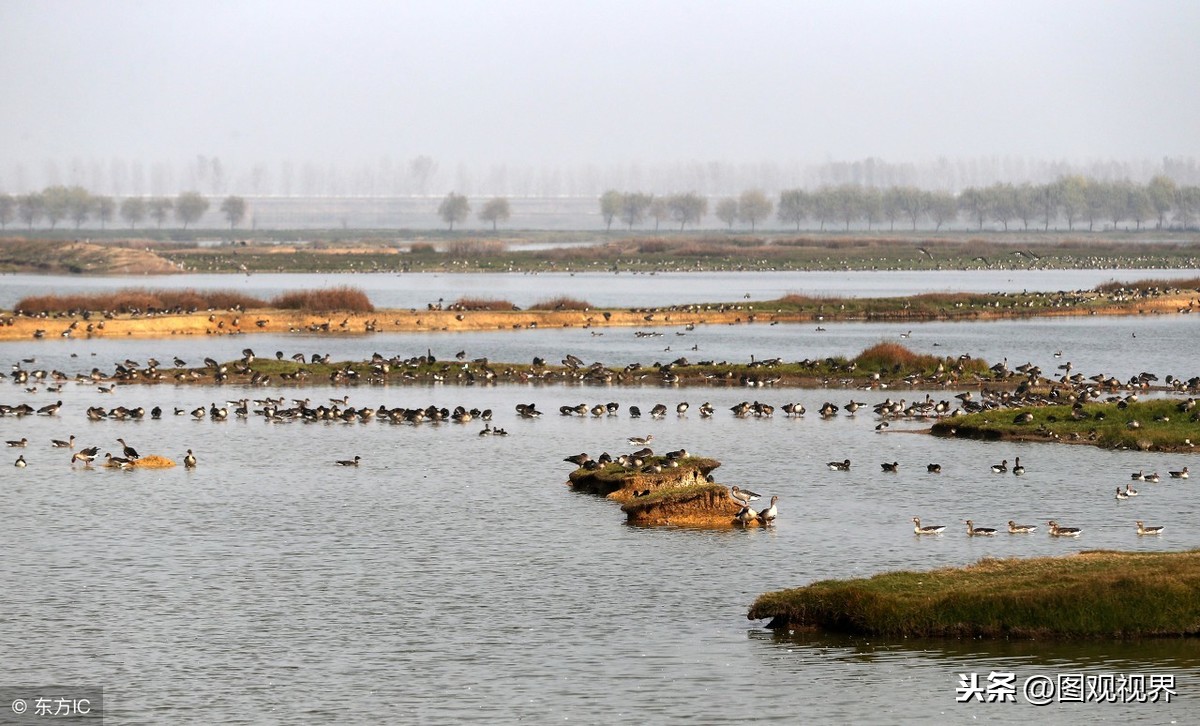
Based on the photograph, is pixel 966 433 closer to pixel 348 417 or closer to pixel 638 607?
pixel 348 417

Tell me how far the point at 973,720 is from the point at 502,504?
1830 cm

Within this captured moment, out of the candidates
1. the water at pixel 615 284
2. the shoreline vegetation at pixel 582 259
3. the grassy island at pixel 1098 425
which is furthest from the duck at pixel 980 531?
the shoreline vegetation at pixel 582 259

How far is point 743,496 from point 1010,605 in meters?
11.9

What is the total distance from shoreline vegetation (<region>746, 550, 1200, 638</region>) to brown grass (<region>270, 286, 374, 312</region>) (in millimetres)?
66128

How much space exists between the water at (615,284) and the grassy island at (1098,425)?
211 ft

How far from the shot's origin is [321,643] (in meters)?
24.0

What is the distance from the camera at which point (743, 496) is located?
34.8 meters

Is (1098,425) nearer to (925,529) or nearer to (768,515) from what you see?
(925,529)

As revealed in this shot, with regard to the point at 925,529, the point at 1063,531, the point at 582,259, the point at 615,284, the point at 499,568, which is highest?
the point at 582,259

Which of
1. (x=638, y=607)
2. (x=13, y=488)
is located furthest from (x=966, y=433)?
(x=13, y=488)

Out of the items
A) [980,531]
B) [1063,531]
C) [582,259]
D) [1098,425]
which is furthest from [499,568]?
[582,259]

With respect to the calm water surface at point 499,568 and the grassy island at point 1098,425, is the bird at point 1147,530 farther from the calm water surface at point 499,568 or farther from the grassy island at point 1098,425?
the grassy island at point 1098,425

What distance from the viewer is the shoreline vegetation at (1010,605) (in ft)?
75.3

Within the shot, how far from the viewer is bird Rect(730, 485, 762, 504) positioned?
33.8m
